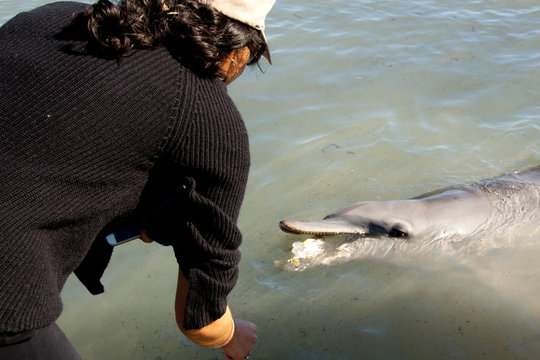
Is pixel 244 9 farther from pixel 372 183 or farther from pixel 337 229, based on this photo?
pixel 372 183

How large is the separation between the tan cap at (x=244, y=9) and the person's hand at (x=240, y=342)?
1457 millimetres

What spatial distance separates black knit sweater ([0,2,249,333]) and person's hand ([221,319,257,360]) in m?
0.72

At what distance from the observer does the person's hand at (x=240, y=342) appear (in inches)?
103

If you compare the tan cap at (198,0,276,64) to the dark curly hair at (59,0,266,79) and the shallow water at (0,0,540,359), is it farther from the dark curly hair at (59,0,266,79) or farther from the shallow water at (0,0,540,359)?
the shallow water at (0,0,540,359)

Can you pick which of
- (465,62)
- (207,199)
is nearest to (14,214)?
(207,199)

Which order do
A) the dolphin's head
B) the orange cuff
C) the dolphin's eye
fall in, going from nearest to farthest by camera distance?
the orange cuff → the dolphin's head → the dolphin's eye

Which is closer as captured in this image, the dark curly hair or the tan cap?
the dark curly hair

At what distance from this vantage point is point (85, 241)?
6.80 ft

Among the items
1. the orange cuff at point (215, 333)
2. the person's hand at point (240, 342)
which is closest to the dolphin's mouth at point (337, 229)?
the person's hand at point (240, 342)

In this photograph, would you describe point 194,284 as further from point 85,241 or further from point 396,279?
point 396,279

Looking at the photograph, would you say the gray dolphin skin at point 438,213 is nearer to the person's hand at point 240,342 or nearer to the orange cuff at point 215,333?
the person's hand at point 240,342

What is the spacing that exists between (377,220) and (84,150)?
11.3ft

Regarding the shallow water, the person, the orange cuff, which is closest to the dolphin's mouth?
the shallow water

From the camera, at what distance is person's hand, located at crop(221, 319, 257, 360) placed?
2.60 metres
